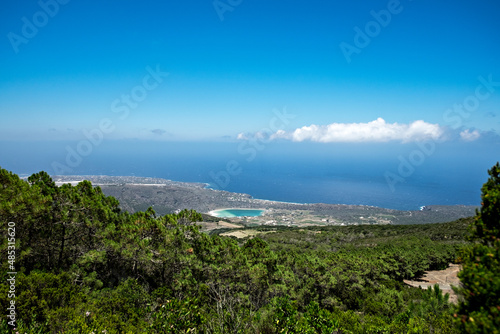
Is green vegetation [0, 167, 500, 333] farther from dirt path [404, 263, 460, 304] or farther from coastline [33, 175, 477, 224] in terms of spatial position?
coastline [33, 175, 477, 224]

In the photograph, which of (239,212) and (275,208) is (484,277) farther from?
(275,208)

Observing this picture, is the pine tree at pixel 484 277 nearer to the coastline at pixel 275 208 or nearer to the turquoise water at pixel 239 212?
the coastline at pixel 275 208

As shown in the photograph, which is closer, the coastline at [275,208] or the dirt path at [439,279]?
the dirt path at [439,279]

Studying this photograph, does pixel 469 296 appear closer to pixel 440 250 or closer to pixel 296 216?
pixel 440 250

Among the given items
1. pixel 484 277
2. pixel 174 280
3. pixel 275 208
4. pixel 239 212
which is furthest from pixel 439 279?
pixel 275 208

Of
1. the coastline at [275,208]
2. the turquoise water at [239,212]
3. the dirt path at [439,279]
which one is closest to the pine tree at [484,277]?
the dirt path at [439,279]

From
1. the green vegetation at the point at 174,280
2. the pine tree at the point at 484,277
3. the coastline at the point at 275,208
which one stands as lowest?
the coastline at the point at 275,208

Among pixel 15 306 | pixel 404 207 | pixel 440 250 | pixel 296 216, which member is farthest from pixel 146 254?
pixel 404 207

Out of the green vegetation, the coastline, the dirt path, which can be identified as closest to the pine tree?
the green vegetation
